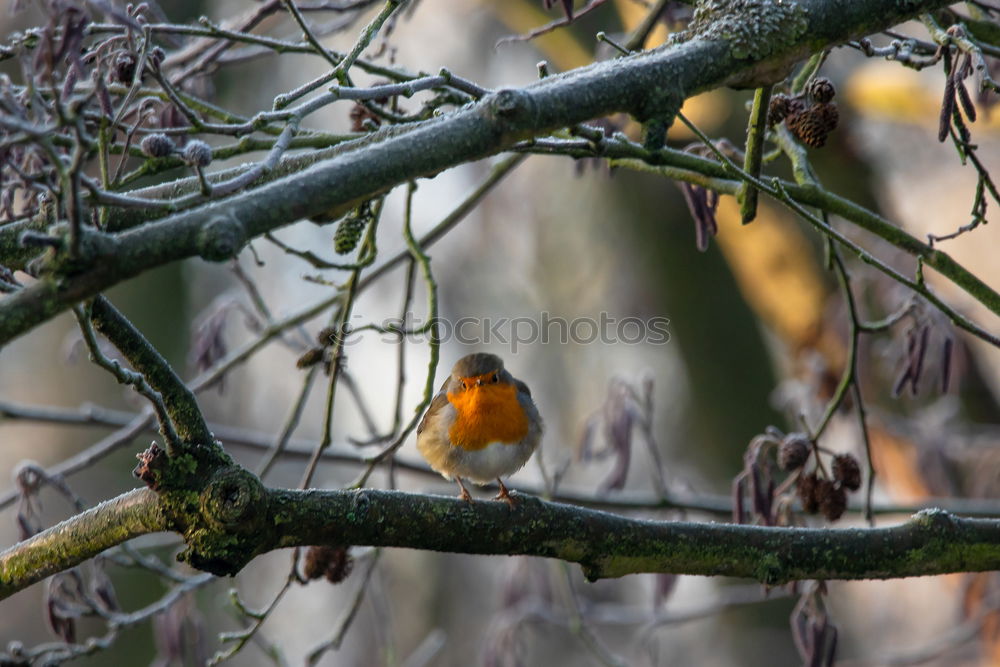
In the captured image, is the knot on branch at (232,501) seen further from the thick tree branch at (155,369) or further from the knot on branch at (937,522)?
the knot on branch at (937,522)

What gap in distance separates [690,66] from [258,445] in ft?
7.62

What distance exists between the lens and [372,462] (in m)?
2.57

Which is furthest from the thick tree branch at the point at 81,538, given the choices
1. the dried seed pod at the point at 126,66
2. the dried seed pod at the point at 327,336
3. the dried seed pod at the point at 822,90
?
the dried seed pod at the point at 822,90

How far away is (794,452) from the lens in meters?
2.66

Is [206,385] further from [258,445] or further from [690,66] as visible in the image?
[690,66]

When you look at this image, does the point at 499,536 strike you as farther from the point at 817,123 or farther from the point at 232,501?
the point at 817,123

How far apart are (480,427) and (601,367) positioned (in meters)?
7.10

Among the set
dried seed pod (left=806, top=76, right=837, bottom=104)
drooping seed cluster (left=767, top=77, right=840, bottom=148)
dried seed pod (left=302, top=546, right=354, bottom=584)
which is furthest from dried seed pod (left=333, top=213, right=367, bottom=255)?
dried seed pod (left=806, top=76, right=837, bottom=104)

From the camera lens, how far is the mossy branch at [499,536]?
1874 millimetres

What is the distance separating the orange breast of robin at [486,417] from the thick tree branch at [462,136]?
1688mm

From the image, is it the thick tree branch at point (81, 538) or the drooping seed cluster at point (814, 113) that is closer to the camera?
the thick tree branch at point (81, 538)

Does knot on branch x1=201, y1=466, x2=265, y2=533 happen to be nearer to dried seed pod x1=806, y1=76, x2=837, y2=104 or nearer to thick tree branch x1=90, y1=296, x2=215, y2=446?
thick tree branch x1=90, y1=296, x2=215, y2=446

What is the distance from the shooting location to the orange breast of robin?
11.3 feet

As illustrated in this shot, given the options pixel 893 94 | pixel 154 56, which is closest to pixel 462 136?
pixel 154 56
